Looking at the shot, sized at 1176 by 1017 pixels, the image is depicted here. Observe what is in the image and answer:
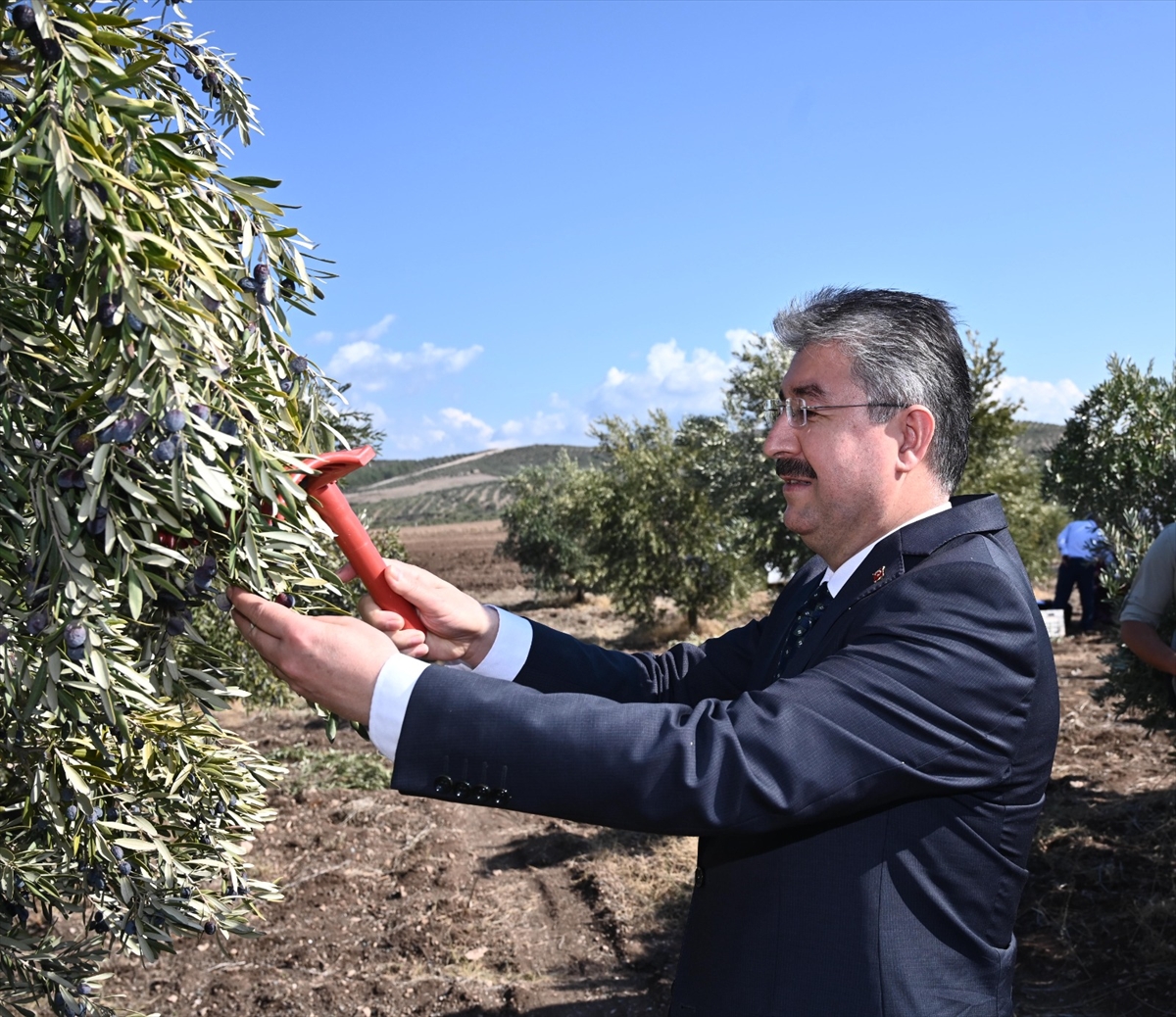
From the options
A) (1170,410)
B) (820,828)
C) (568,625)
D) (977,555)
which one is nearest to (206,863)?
(820,828)

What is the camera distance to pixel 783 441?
234 centimetres

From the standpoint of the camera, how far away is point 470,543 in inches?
2045

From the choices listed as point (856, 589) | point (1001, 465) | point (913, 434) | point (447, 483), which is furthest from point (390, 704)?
point (447, 483)

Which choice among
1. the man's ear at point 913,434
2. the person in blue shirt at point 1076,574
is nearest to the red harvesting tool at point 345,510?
the man's ear at point 913,434

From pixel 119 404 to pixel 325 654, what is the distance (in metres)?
0.56

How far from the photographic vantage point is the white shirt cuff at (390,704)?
184cm

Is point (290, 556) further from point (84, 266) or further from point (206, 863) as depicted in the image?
point (206, 863)

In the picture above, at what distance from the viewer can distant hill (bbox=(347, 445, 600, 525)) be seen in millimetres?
87312

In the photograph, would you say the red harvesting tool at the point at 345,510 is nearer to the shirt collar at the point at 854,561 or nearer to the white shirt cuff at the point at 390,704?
the white shirt cuff at the point at 390,704

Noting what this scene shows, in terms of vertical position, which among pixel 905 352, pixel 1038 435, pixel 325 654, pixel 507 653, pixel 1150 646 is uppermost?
pixel 1038 435

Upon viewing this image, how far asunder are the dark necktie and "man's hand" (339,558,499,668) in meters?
0.76

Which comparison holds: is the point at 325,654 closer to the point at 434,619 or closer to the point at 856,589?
the point at 434,619

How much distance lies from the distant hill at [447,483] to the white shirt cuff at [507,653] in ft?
246

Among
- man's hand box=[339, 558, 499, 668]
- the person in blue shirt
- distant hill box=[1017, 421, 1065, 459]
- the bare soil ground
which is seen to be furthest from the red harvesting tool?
distant hill box=[1017, 421, 1065, 459]
